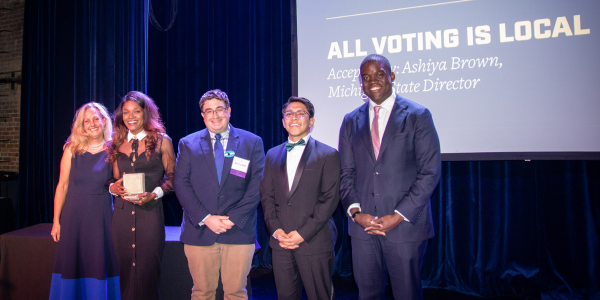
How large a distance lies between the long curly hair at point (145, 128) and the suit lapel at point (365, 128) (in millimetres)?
1470

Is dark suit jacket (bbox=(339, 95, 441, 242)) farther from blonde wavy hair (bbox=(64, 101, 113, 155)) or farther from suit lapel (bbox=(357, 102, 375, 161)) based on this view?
blonde wavy hair (bbox=(64, 101, 113, 155))

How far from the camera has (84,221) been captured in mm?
2648

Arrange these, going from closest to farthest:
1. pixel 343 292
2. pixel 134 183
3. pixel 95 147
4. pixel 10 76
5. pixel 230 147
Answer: pixel 134 183, pixel 230 147, pixel 95 147, pixel 343 292, pixel 10 76

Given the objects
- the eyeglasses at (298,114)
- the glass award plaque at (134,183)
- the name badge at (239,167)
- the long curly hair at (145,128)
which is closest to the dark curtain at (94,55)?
the long curly hair at (145,128)

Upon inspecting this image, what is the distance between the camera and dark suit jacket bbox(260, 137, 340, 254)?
213 cm

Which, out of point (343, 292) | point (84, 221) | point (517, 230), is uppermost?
point (84, 221)

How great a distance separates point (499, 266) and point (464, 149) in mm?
1329

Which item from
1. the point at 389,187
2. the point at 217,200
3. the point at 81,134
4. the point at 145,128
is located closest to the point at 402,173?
the point at 389,187

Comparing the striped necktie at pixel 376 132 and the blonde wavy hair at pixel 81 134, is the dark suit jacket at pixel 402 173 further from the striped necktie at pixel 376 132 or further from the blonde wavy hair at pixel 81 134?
the blonde wavy hair at pixel 81 134

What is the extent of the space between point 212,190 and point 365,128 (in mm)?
1070

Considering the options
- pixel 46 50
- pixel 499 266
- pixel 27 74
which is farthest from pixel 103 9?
pixel 499 266

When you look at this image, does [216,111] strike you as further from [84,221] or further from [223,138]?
[84,221]

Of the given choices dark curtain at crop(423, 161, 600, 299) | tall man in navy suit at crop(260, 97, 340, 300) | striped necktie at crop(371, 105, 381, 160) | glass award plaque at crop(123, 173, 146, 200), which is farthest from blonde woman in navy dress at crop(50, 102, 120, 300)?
dark curtain at crop(423, 161, 600, 299)

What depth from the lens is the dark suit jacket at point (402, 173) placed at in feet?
6.70
